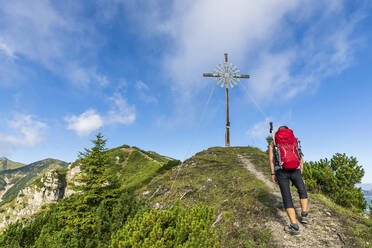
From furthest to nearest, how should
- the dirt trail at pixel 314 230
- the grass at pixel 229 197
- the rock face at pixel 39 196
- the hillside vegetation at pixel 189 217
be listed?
the rock face at pixel 39 196, the grass at pixel 229 197, the dirt trail at pixel 314 230, the hillside vegetation at pixel 189 217

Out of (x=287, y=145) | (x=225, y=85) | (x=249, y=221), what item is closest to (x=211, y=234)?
(x=249, y=221)

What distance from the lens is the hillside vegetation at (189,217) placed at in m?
4.30

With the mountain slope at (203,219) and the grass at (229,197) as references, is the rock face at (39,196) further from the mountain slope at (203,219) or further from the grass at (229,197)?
the grass at (229,197)

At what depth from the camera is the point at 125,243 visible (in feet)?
13.3

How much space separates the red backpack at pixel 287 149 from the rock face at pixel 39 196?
8673 cm

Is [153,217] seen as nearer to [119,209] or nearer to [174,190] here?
[119,209]

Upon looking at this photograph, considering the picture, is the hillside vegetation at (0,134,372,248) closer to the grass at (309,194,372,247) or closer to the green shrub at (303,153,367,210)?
the grass at (309,194,372,247)

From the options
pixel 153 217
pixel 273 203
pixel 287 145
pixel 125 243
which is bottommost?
pixel 125 243

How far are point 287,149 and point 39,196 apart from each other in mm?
99173

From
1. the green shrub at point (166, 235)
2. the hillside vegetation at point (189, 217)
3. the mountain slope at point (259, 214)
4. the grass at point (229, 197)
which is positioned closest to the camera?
the green shrub at point (166, 235)

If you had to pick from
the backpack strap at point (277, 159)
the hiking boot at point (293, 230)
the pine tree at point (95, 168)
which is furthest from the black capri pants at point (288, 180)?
the pine tree at point (95, 168)

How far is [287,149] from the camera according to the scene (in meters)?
4.86

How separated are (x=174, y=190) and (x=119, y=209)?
14.5ft

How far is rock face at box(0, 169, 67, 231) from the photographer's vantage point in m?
71.0
